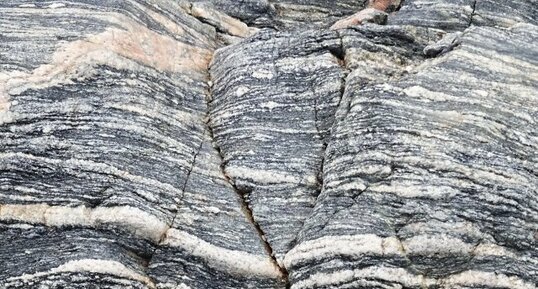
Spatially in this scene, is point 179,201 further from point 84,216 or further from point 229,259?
point 84,216

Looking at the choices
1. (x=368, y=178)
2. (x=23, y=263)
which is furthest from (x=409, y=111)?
(x=23, y=263)

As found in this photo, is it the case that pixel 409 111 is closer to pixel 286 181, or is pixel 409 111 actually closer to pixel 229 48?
pixel 286 181

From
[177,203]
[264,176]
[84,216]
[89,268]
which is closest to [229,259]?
[177,203]

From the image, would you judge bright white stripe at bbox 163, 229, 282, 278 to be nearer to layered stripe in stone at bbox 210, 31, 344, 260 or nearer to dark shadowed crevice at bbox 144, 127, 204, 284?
dark shadowed crevice at bbox 144, 127, 204, 284

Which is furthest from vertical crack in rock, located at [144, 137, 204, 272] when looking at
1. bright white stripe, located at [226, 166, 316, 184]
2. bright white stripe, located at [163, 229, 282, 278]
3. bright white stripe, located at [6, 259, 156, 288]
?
bright white stripe, located at [226, 166, 316, 184]

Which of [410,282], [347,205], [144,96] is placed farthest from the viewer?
[144,96]

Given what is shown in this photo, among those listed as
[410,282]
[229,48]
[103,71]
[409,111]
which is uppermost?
[229,48]
